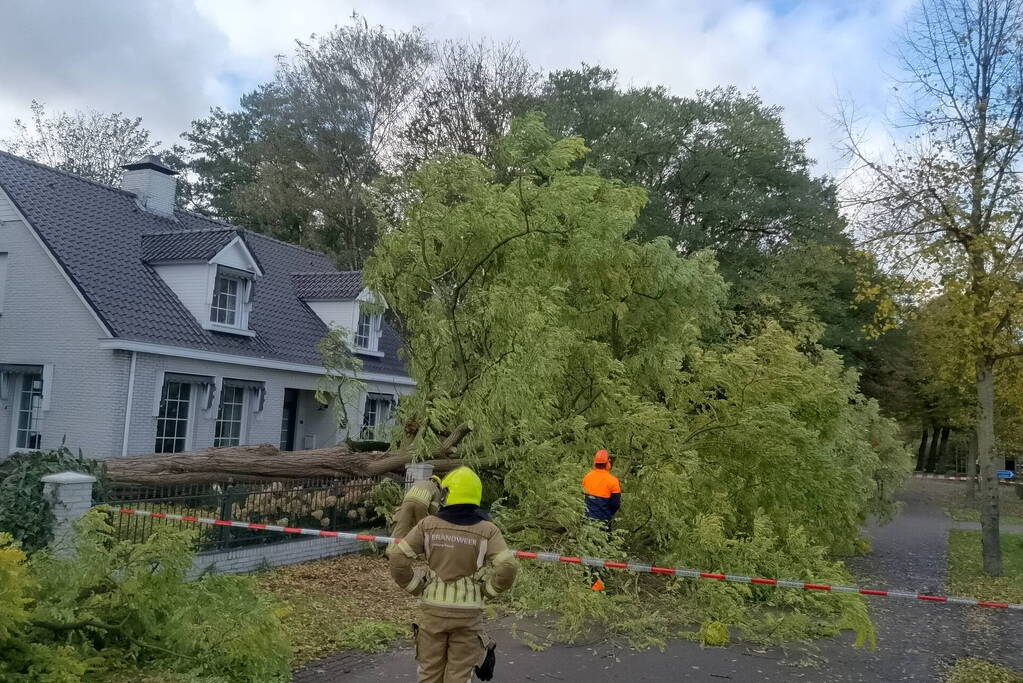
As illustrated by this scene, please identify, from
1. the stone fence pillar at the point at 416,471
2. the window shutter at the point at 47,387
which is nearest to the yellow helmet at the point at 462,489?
the stone fence pillar at the point at 416,471

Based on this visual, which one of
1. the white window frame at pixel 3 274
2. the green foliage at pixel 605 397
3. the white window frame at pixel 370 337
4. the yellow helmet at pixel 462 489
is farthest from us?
the white window frame at pixel 370 337

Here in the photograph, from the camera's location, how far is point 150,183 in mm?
20375

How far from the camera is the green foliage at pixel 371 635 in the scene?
7.44m

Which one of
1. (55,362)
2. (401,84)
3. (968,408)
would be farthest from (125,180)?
(968,408)

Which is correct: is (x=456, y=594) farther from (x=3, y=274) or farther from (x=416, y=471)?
(x=3, y=274)

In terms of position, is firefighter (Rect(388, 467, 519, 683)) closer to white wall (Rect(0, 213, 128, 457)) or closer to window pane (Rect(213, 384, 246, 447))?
white wall (Rect(0, 213, 128, 457))

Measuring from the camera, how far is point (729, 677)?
7082mm

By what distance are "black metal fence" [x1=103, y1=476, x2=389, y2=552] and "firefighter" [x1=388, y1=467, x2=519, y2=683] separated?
395cm

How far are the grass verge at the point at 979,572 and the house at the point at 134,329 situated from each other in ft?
31.3

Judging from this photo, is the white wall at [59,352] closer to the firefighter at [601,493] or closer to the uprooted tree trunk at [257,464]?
the uprooted tree trunk at [257,464]

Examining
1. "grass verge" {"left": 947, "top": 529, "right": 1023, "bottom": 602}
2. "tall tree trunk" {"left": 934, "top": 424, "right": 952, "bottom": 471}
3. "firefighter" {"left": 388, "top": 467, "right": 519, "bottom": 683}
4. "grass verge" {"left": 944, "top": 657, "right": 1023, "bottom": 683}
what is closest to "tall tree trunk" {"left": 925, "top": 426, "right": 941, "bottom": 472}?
"tall tree trunk" {"left": 934, "top": 424, "right": 952, "bottom": 471}

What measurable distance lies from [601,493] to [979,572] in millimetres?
8497

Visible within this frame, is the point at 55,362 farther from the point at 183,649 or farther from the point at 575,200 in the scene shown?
the point at 183,649

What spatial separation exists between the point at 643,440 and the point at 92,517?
20.5ft
